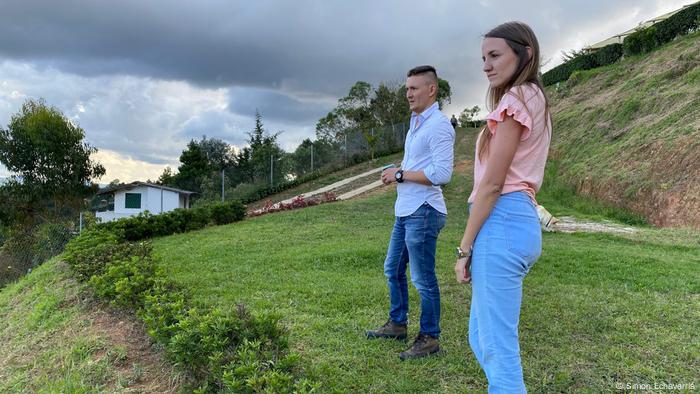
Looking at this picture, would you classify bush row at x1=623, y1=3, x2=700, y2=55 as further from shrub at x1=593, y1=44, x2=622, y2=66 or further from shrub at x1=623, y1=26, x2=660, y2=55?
shrub at x1=593, y1=44, x2=622, y2=66

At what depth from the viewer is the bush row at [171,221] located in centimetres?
923

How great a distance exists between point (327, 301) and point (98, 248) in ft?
11.9

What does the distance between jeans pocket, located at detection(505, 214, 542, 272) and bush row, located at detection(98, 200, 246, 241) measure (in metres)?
8.36

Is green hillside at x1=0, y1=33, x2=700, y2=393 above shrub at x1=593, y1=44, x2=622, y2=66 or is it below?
below

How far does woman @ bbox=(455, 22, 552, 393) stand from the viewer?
1.59 meters

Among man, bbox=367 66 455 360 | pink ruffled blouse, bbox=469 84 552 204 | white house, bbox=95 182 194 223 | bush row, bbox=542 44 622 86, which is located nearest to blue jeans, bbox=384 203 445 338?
man, bbox=367 66 455 360

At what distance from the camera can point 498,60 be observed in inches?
68.0

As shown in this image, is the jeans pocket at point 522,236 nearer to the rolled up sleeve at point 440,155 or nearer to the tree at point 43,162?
the rolled up sleeve at point 440,155

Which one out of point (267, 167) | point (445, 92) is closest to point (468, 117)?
point (445, 92)

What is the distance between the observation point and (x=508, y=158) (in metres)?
1.58

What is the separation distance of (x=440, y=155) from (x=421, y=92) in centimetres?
42

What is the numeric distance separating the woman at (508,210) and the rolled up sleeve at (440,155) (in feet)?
3.15

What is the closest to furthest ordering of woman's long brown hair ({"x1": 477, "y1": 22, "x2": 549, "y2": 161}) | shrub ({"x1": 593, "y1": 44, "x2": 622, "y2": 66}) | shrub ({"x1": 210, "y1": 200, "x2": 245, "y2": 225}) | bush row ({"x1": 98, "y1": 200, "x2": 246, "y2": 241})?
woman's long brown hair ({"x1": 477, "y1": 22, "x2": 549, "y2": 161})
bush row ({"x1": 98, "y1": 200, "x2": 246, "y2": 241})
shrub ({"x1": 210, "y1": 200, "x2": 245, "y2": 225})
shrub ({"x1": 593, "y1": 44, "x2": 622, "y2": 66})

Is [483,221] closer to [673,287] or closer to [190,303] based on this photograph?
[190,303]
